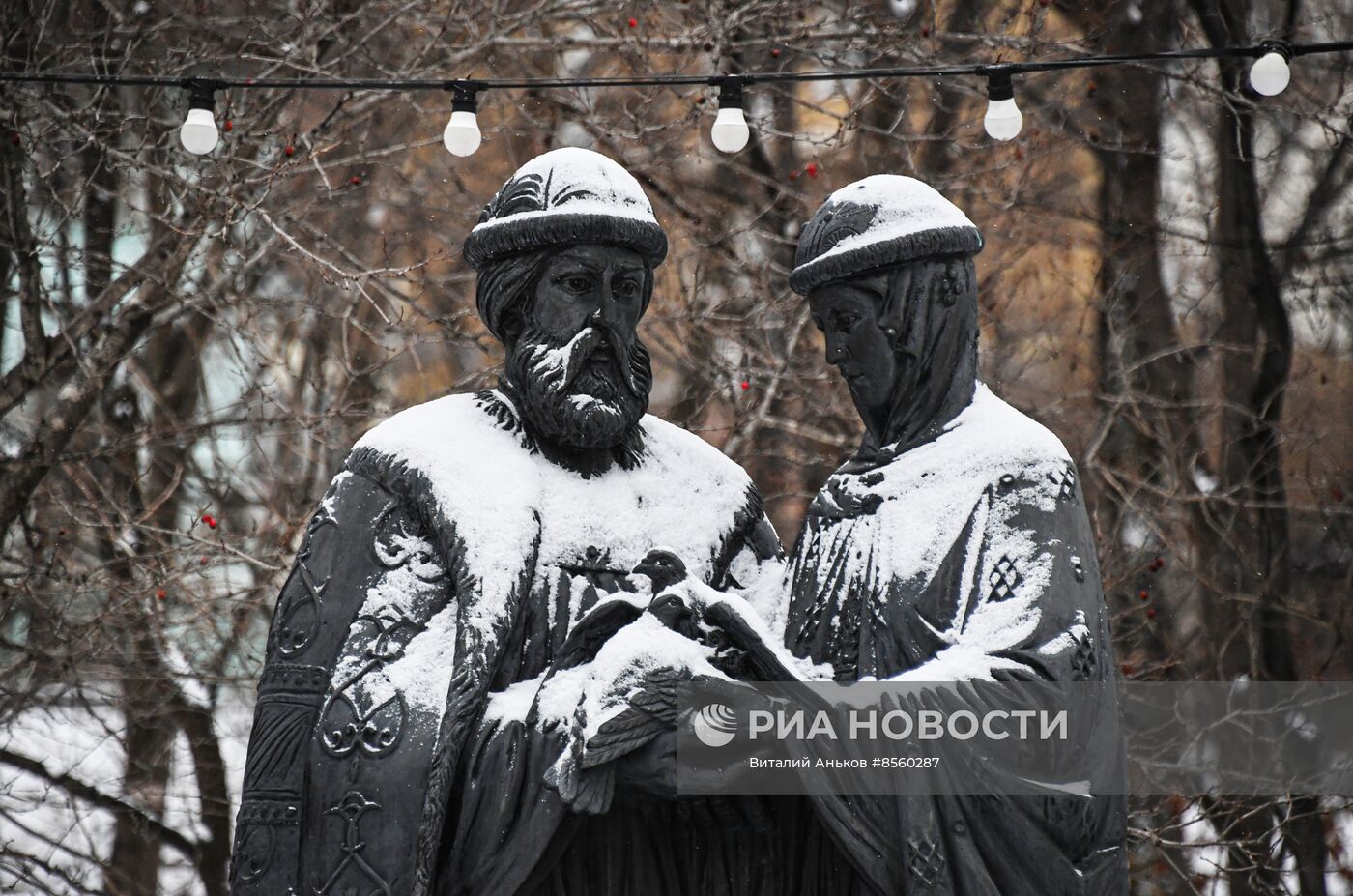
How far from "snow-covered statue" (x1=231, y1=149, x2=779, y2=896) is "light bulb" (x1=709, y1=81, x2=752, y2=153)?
1.61 m

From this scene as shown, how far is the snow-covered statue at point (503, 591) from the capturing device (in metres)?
5.32

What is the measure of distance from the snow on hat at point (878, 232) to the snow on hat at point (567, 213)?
0.41 meters

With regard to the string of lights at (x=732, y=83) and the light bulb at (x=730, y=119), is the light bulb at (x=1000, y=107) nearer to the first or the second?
the string of lights at (x=732, y=83)

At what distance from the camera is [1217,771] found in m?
11.1

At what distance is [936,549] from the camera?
5.30 metres

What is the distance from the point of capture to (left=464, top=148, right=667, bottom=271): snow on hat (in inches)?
223

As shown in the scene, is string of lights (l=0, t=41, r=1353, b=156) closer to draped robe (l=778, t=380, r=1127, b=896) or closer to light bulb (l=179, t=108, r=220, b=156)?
light bulb (l=179, t=108, r=220, b=156)

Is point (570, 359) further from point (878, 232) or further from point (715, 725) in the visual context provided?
point (715, 725)

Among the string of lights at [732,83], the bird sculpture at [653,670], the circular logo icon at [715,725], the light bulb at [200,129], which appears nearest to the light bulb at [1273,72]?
the string of lights at [732,83]

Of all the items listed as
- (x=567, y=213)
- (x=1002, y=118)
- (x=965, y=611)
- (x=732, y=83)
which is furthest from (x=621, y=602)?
(x=1002, y=118)

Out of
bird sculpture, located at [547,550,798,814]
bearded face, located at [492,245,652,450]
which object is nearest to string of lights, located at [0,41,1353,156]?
bearded face, located at [492,245,652,450]

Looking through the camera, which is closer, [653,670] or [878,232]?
[653,670]

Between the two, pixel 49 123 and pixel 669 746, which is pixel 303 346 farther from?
pixel 669 746

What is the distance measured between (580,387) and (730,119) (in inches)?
80.9
